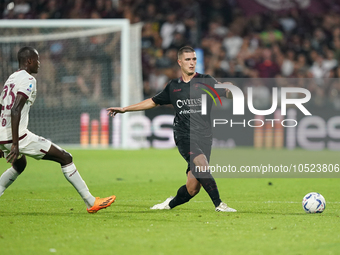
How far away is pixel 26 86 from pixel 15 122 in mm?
429

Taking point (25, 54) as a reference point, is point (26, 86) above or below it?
below

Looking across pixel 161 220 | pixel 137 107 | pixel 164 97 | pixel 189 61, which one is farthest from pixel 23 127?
Answer: pixel 189 61

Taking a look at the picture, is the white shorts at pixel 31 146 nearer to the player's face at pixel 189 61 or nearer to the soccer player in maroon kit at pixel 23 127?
the soccer player in maroon kit at pixel 23 127

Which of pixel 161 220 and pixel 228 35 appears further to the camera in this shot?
pixel 228 35

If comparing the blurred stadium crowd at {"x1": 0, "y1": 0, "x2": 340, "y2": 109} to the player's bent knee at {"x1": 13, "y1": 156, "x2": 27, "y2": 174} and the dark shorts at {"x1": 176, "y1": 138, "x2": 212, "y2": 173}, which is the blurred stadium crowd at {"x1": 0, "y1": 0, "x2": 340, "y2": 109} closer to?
the dark shorts at {"x1": 176, "y1": 138, "x2": 212, "y2": 173}

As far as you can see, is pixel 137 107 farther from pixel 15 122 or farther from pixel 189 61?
pixel 15 122

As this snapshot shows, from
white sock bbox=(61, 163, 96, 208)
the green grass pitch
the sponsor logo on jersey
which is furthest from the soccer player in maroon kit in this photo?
the sponsor logo on jersey

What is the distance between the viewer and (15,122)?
20.0 ft

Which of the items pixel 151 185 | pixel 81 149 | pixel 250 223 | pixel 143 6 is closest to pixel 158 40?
pixel 143 6

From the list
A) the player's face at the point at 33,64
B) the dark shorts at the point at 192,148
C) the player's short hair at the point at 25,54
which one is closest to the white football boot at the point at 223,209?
the dark shorts at the point at 192,148

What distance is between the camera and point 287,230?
5453 mm

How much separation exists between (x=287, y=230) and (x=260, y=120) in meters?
14.0

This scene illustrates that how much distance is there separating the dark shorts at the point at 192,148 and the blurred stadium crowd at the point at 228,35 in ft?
40.6

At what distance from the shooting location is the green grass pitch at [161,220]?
4.70 meters
